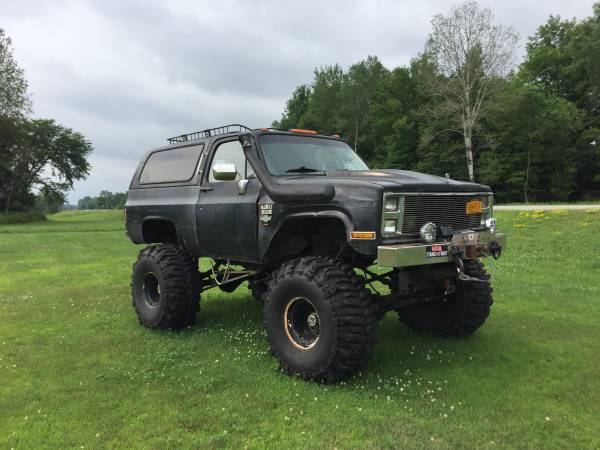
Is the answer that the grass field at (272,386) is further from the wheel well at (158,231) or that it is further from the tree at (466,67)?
the tree at (466,67)

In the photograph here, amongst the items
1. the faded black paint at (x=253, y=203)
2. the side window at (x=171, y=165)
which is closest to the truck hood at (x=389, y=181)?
the faded black paint at (x=253, y=203)

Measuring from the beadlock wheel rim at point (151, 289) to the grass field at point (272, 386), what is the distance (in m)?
0.42

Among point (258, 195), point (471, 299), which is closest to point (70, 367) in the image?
point (258, 195)

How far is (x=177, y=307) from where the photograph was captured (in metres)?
6.44

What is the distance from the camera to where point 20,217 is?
147 ft

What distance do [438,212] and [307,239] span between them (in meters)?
1.49

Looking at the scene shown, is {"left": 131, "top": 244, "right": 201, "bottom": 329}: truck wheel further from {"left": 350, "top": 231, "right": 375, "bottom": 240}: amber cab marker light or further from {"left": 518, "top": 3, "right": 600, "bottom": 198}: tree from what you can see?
{"left": 518, "top": 3, "right": 600, "bottom": 198}: tree

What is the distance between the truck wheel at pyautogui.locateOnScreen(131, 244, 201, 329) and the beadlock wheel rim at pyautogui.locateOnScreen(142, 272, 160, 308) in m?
0.04

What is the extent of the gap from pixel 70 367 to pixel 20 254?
43.1ft

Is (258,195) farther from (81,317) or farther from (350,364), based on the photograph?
(81,317)

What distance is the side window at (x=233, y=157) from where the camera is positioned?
582cm

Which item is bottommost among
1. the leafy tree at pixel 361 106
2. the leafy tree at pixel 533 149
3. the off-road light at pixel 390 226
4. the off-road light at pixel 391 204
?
the off-road light at pixel 390 226

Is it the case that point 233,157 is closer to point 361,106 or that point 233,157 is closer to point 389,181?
point 389,181

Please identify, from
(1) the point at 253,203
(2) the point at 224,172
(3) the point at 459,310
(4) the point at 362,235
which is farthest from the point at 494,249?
(2) the point at 224,172
